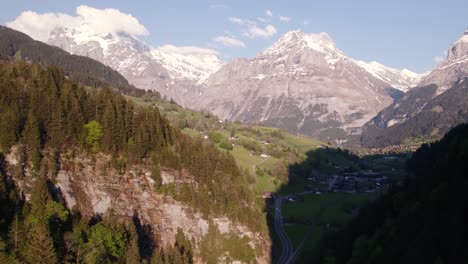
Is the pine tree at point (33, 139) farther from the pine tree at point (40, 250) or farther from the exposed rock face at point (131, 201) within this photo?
the pine tree at point (40, 250)

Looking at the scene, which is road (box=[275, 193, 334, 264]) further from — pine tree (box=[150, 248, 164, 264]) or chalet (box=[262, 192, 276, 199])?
pine tree (box=[150, 248, 164, 264])

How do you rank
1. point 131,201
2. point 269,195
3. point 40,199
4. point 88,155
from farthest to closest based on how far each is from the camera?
1. point 269,195
2. point 131,201
3. point 88,155
4. point 40,199

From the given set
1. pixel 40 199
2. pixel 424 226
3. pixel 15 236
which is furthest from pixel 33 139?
pixel 424 226

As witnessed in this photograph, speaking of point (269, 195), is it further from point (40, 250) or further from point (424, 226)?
point (40, 250)

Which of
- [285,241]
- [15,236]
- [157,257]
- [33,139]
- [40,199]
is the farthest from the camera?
[285,241]

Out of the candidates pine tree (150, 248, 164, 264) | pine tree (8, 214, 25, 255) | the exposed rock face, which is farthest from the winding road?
pine tree (8, 214, 25, 255)

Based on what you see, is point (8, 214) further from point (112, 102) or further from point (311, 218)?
point (311, 218)

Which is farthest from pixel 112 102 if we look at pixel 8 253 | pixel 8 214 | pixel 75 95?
pixel 8 253
